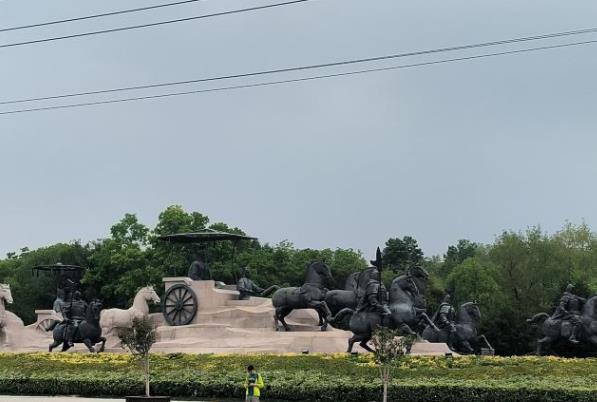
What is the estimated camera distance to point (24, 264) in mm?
78438

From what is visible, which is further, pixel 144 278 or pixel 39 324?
pixel 144 278

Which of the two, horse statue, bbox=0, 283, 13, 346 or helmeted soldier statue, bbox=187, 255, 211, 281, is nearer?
helmeted soldier statue, bbox=187, 255, 211, 281

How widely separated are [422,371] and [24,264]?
62.8 m

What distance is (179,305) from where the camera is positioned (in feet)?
124

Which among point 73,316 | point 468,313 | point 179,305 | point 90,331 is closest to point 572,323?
point 468,313

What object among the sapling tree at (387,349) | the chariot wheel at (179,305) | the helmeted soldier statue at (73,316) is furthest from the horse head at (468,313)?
the sapling tree at (387,349)

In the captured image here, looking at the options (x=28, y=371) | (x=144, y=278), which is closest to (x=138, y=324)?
(x=28, y=371)

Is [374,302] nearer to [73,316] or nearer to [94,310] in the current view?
[94,310]

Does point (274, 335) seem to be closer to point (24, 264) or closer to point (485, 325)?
point (485, 325)

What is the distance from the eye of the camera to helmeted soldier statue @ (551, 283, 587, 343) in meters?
30.8

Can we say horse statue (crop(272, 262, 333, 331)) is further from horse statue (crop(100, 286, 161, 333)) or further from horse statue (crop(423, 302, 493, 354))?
horse statue (crop(100, 286, 161, 333))

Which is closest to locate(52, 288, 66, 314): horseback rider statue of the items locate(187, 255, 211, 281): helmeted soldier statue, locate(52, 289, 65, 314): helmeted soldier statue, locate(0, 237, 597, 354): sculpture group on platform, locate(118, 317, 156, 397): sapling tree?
locate(52, 289, 65, 314): helmeted soldier statue

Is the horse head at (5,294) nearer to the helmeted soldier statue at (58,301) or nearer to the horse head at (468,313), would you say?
the helmeted soldier statue at (58,301)

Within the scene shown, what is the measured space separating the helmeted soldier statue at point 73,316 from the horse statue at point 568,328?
17.9 meters
